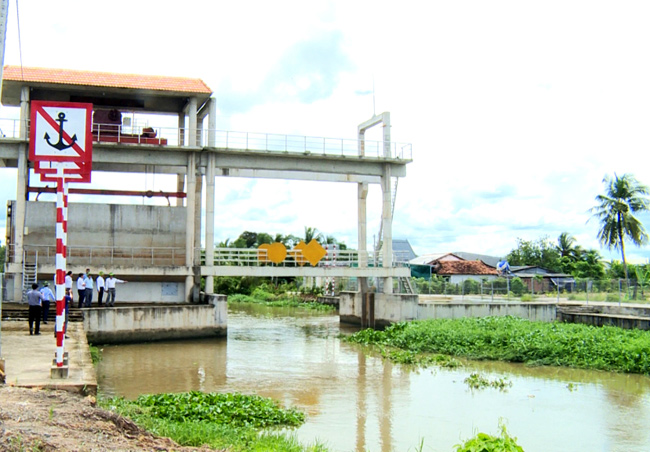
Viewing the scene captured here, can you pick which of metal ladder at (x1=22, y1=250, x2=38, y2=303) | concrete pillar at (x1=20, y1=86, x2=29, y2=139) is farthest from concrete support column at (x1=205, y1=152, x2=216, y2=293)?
concrete pillar at (x1=20, y1=86, x2=29, y2=139)

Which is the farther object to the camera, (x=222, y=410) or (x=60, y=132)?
(x=222, y=410)

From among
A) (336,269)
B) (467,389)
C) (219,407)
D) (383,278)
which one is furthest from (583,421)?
(383,278)

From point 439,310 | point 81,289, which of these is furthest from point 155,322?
point 439,310

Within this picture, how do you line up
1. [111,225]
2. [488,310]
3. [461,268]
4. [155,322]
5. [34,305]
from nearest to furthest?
[34,305]
[155,322]
[111,225]
[488,310]
[461,268]

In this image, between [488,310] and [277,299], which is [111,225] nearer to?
[488,310]

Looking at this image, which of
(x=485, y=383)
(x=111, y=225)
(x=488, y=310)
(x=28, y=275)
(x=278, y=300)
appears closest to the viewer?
(x=485, y=383)

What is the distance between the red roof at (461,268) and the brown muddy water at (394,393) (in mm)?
29639

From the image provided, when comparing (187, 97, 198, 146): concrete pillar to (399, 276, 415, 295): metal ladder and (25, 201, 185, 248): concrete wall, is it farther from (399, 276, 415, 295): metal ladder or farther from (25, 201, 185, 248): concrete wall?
(399, 276, 415, 295): metal ladder

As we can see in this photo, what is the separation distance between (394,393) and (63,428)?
8.72 m

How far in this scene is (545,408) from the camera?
12258 millimetres

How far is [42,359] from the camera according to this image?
454 inches

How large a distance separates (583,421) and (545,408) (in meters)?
1.06

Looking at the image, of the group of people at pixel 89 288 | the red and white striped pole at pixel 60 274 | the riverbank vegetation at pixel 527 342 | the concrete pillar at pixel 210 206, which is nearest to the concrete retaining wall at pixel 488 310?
the riverbank vegetation at pixel 527 342

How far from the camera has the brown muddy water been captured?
33.1 feet
